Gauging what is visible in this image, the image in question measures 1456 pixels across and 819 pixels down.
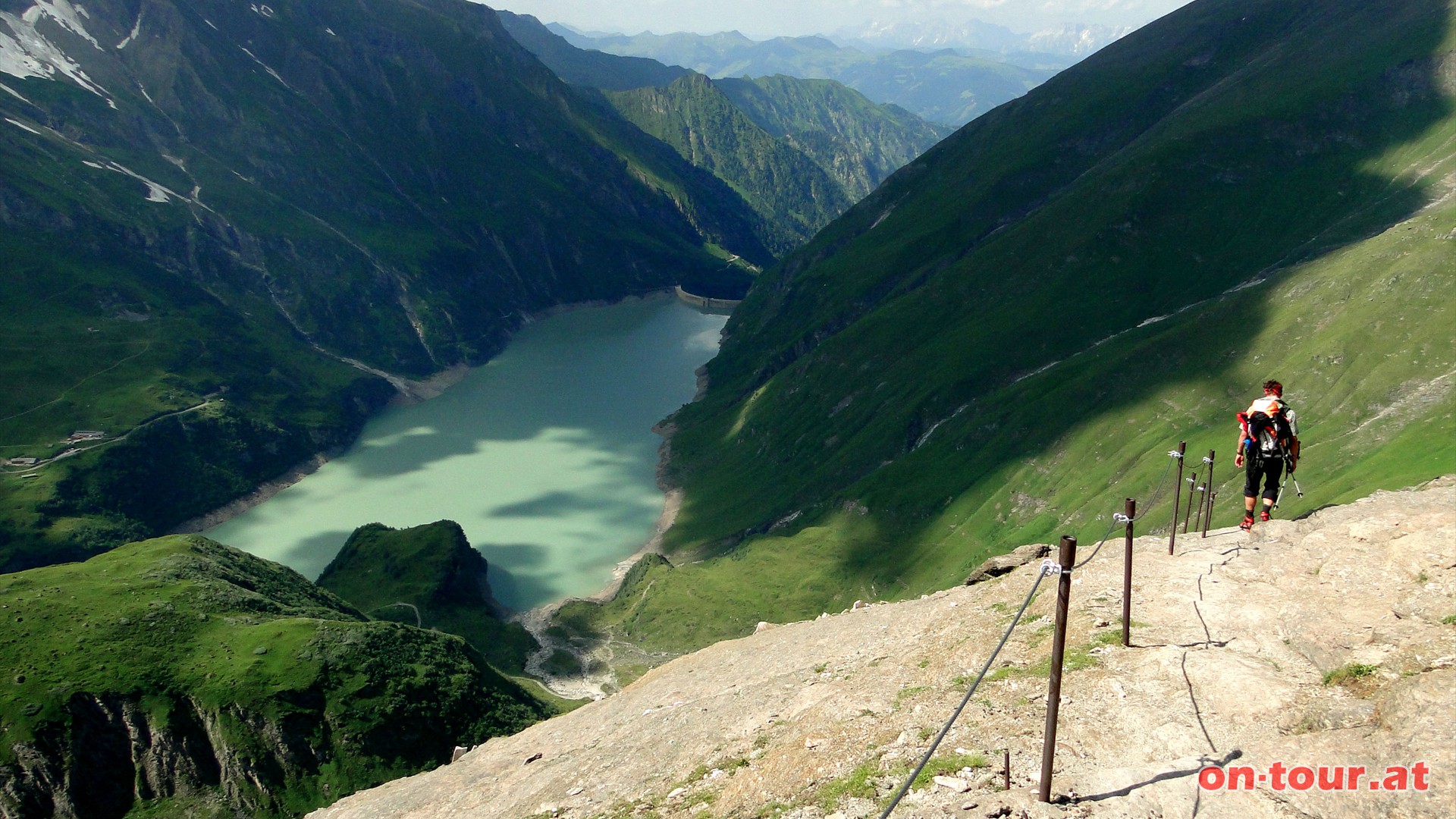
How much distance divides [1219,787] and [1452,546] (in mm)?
11805

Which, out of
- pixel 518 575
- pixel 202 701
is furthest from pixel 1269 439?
pixel 518 575

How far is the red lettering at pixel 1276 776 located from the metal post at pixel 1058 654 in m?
4.57

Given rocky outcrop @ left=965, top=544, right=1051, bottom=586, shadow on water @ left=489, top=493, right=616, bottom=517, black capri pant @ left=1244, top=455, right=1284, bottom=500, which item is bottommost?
rocky outcrop @ left=965, top=544, right=1051, bottom=586

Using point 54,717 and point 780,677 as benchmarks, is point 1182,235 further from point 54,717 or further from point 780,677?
point 54,717

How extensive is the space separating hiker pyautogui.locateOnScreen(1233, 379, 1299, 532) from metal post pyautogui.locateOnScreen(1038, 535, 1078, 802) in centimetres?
1387

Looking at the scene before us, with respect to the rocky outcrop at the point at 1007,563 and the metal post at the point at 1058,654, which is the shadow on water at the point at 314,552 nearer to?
the rocky outcrop at the point at 1007,563

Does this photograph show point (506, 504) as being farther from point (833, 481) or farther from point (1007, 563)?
point (1007, 563)

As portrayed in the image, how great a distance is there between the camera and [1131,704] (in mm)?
22250

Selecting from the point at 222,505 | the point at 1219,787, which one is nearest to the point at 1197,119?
the point at 1219,787

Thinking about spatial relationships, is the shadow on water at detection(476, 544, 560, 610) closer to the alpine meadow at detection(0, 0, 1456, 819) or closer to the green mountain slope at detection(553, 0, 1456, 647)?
the alpine meadow at detection(0, 0, 1456, 819)

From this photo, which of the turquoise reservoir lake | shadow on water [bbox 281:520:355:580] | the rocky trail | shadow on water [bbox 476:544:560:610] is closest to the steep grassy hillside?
shadow on water [bbox 476:544:560:610]

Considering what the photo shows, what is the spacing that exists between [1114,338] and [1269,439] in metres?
108

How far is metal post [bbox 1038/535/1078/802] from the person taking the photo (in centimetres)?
1576

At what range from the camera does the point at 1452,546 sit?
23438 mm
